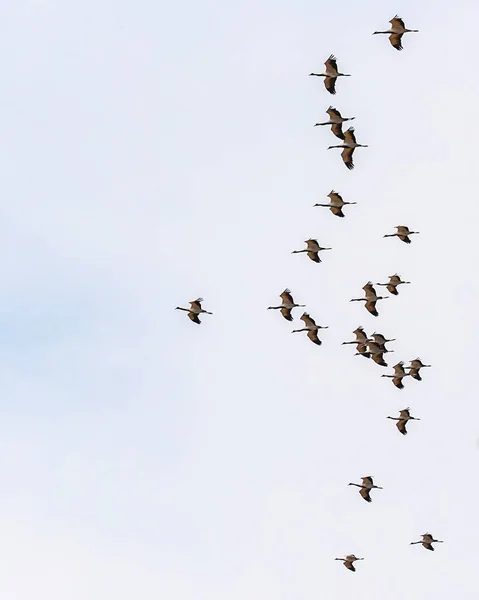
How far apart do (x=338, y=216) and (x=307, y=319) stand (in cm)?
833

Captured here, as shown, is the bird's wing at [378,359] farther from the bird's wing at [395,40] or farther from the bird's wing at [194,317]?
the bird's wing at [395,40]

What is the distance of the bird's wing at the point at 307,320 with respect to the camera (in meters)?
164

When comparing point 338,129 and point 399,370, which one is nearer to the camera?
point 338,129

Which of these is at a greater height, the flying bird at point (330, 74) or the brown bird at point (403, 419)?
the flying bird at point (330, 74)

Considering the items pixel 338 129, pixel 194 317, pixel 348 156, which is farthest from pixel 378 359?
pixel 338 129

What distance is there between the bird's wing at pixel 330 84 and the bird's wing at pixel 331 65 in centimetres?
49

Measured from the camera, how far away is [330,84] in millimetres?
151125

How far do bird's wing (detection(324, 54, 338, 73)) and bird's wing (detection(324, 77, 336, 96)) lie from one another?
486 millimetres

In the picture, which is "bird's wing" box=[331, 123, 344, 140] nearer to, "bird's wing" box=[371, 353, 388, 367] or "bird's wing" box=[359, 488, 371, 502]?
"bird's wing" box=[371, 353, 388, 367]

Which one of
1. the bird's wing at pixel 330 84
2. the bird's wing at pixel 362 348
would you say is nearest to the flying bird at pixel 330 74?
the bird's wing at pixel 330 84

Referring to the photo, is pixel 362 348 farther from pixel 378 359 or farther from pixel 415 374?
pixel 415 374

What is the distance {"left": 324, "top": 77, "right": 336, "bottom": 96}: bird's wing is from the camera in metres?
151

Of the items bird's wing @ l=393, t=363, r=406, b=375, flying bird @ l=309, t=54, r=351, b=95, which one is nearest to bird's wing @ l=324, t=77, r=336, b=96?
flying bird @ l=309, t=54, r=351, b=95

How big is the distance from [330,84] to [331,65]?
114 cm
